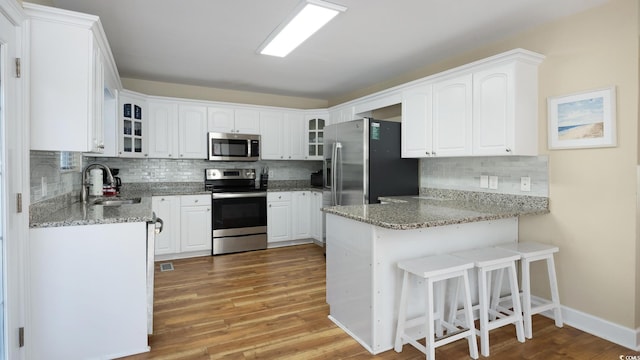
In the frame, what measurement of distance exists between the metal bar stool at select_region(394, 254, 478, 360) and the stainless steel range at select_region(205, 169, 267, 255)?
2881 millimetres

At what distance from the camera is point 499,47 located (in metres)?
3.12

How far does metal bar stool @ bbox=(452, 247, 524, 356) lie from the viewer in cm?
214

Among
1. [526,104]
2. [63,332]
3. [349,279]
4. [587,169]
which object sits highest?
[526,104]

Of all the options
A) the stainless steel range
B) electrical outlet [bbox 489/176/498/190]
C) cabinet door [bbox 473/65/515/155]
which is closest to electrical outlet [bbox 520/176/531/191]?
electrical outlet [bbox 489/176/498/190]

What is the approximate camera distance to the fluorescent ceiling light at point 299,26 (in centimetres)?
243

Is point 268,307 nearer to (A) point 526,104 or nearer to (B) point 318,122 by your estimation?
(A) point 526,104

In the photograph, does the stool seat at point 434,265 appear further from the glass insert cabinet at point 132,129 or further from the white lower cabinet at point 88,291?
the glass insert cabinet at point 132,129

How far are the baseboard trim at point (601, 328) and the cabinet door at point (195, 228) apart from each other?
12.3ft

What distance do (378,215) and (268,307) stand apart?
133cm

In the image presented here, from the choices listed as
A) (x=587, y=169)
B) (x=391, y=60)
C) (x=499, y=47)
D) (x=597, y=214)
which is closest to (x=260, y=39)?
(x=391, y=60)

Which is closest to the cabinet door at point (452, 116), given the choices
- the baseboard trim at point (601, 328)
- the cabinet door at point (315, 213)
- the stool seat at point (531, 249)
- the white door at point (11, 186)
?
the stool seat at point (531, 249)

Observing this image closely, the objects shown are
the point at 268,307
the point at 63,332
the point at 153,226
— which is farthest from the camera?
the point at 268,307

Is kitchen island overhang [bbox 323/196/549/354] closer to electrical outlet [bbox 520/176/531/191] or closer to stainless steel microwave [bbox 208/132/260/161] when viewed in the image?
electrical outlet [bbox 520/176/531/191]

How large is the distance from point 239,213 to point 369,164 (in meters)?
2.00
